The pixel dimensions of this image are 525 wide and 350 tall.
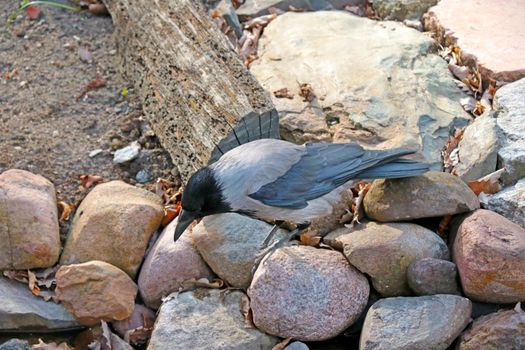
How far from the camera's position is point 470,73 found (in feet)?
22.6

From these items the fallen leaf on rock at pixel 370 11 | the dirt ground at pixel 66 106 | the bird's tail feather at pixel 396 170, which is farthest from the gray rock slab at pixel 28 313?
the fallen leaf on rock at pixel 370 11

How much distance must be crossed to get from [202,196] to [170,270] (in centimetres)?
75

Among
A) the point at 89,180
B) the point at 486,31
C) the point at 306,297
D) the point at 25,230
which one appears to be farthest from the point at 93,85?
the point at 486,31

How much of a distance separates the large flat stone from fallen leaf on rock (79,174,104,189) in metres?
1.53

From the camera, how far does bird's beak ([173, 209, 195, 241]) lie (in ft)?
17.2

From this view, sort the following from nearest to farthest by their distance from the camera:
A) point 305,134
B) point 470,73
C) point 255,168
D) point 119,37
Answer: point 255,168 → point 305,134 → point 470,73 → point 119,37

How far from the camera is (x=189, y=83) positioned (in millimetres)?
6172

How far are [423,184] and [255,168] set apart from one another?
115 cm

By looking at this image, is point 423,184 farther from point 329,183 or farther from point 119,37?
point 119,37

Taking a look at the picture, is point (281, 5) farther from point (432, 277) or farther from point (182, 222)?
point (432, 277)

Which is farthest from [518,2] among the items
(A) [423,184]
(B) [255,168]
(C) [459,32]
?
(B) [255,168]

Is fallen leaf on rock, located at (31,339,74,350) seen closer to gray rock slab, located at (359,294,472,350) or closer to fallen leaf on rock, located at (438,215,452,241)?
gray rock slab, located at (359,294,472,350)

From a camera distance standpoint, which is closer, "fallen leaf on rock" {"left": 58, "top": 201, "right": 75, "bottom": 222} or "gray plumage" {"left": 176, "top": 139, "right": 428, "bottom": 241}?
"gray plumage" {"left": 176, "top": 139, "right": 428, "bottom": 241}

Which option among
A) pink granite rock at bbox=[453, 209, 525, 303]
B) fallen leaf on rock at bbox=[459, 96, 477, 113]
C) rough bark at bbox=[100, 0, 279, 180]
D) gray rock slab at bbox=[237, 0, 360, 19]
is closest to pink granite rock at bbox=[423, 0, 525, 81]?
fallen leaf on rock at bbox=[459, 96, 477, 113]
